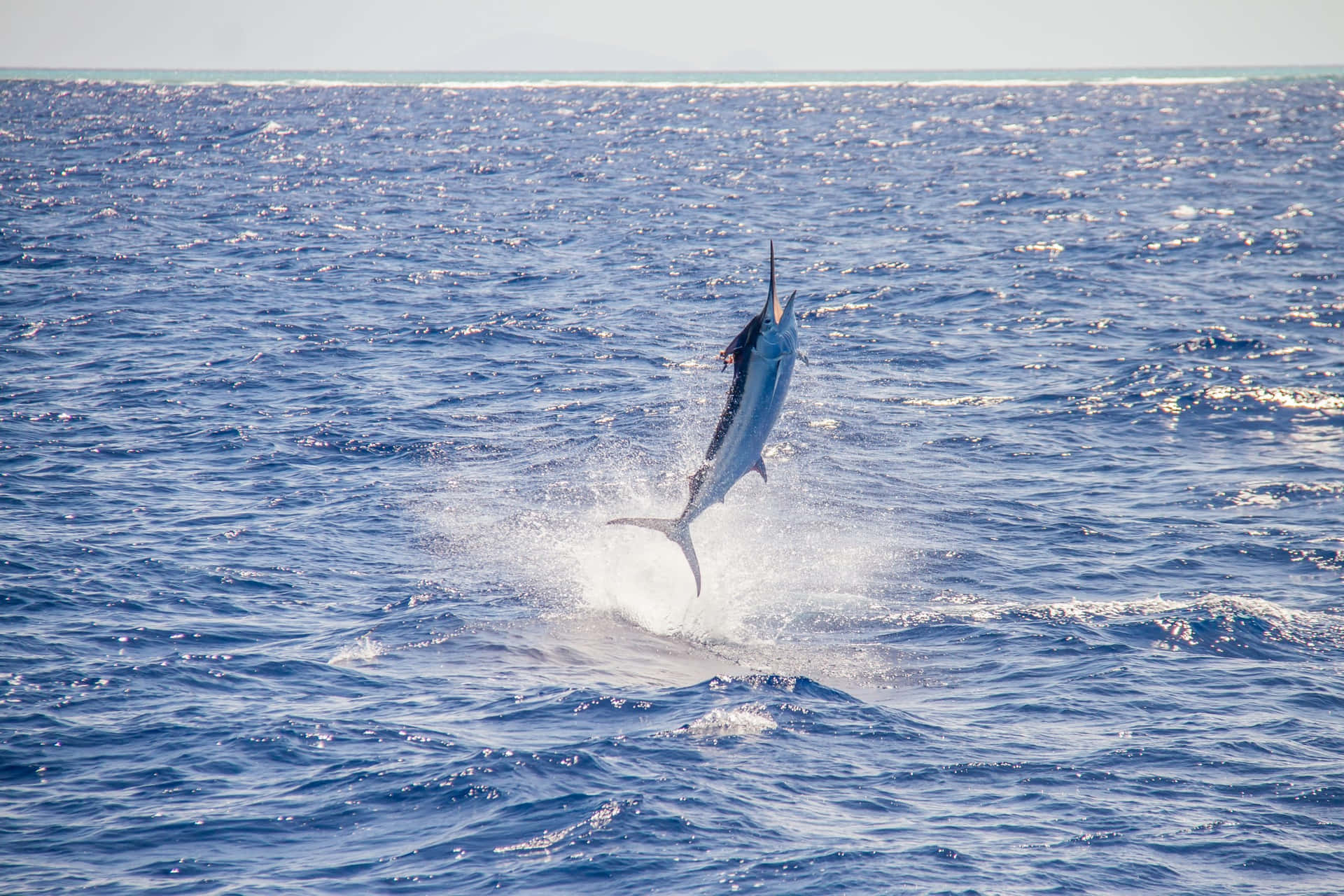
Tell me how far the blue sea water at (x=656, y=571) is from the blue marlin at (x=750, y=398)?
3094 millimetres

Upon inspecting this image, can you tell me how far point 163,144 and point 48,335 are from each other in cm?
5764

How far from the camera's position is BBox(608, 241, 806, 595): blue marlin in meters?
12.7

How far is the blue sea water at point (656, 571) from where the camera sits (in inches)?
488

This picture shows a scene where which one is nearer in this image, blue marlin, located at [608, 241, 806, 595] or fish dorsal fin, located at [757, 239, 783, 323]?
fish dorsal fin, located at [757, 239, 783, 323]

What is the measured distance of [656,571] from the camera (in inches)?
811

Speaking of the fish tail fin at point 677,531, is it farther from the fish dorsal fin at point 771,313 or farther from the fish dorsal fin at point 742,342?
the fish dorsal fin at point 771,313

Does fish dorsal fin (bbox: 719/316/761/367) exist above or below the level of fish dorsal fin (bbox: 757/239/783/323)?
below

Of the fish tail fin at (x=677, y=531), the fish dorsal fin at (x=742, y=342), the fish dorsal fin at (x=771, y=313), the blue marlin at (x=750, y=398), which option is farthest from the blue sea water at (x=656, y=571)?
the fish dorsal fin at (x=771, y=313)

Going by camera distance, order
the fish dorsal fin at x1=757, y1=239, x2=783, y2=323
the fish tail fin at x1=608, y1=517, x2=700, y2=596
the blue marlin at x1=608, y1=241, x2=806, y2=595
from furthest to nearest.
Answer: the fish tail fin at x1=608, y1=517, x2=700, y2=596, the blue marlin at x1=608, y1=241, x2=806, y2=595, the fish dorsal fin at x1=757, y1=239, x2=783, y2=323

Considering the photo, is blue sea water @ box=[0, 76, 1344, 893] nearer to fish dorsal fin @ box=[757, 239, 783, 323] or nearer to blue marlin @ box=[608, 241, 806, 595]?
blue marlin @ box=[608, 241, 806, 595]

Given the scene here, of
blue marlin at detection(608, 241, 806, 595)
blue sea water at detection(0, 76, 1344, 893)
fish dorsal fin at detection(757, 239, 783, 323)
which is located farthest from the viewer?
blue marlin at detection(608, 241, 806, 595)

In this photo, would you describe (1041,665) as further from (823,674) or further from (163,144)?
(163,144)

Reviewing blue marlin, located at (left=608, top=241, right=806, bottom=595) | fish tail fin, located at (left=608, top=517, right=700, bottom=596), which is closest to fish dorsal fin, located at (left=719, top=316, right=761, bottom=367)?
blue marlin, located at (left=608, top=241, right=806, bottom=595)

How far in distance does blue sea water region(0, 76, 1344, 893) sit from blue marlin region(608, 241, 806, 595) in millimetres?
3094
